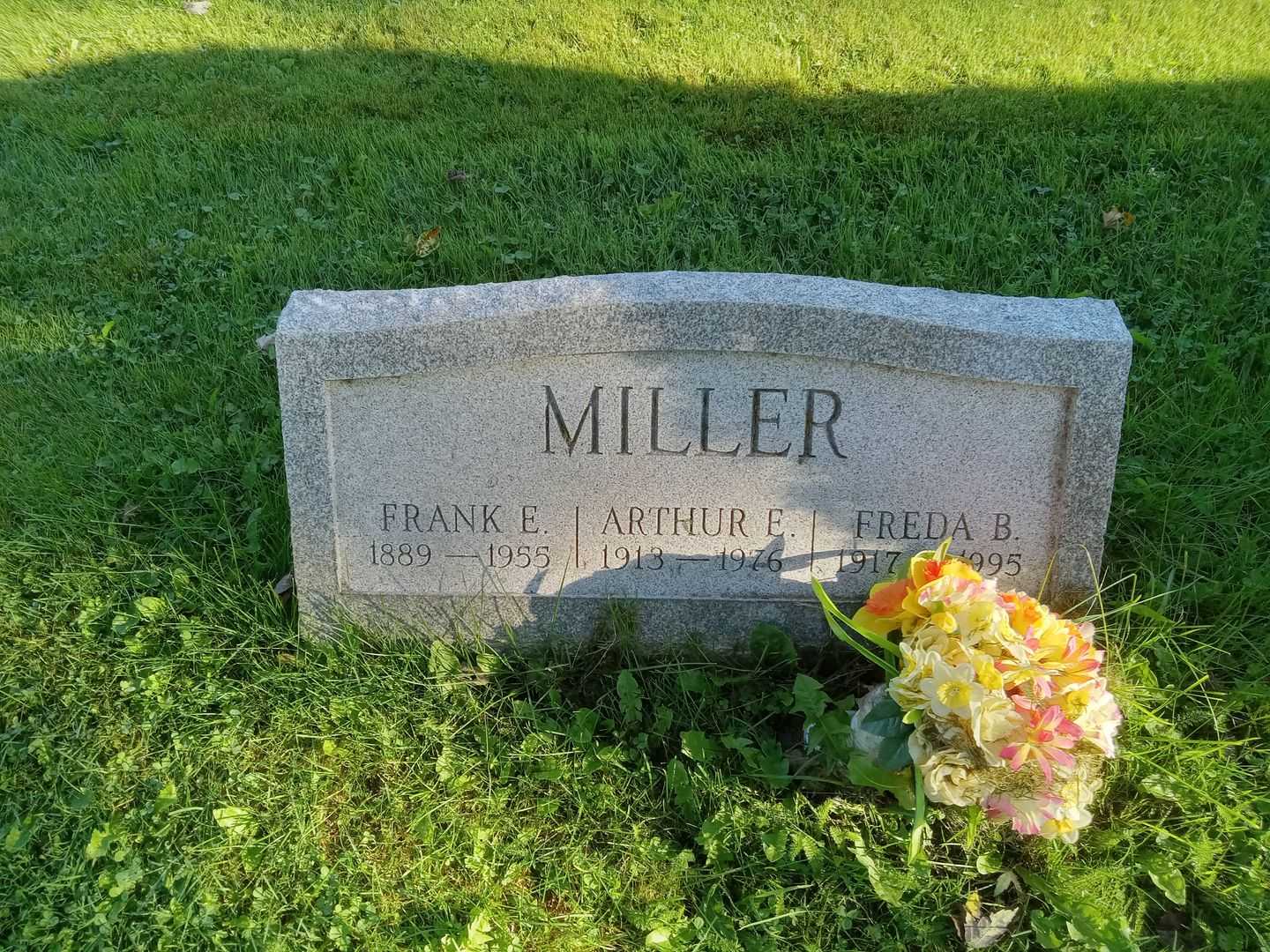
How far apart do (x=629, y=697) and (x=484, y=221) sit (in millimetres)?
2319

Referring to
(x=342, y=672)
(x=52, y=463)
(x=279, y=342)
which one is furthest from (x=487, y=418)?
(x=52, y=463)

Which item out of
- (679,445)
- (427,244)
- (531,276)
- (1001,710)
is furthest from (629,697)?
(427,244)

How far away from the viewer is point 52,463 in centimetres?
318

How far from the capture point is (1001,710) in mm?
2039

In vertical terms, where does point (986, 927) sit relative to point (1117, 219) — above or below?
below

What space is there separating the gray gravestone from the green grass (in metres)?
0.19

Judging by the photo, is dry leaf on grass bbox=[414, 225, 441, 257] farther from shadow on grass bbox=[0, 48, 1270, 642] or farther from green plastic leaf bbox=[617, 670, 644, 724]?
green plastic leaf bbox=[617, 670, 644, 724]

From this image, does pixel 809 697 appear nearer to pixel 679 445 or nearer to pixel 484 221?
pixel 679 445

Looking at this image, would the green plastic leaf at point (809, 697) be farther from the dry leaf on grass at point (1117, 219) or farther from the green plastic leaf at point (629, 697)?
the dry leaf on grass at point (1117, 219)

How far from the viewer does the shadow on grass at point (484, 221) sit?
315 centimetres

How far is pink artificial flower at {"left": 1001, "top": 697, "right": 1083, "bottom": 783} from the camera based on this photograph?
202 cm

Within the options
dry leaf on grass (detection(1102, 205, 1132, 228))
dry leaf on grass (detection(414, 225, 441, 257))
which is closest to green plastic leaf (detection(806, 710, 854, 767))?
dry leaf on grass (detection(414, 225, 441, 257))

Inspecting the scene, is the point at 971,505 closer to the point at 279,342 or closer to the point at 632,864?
the point at 632,864

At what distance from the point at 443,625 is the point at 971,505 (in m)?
1.27
